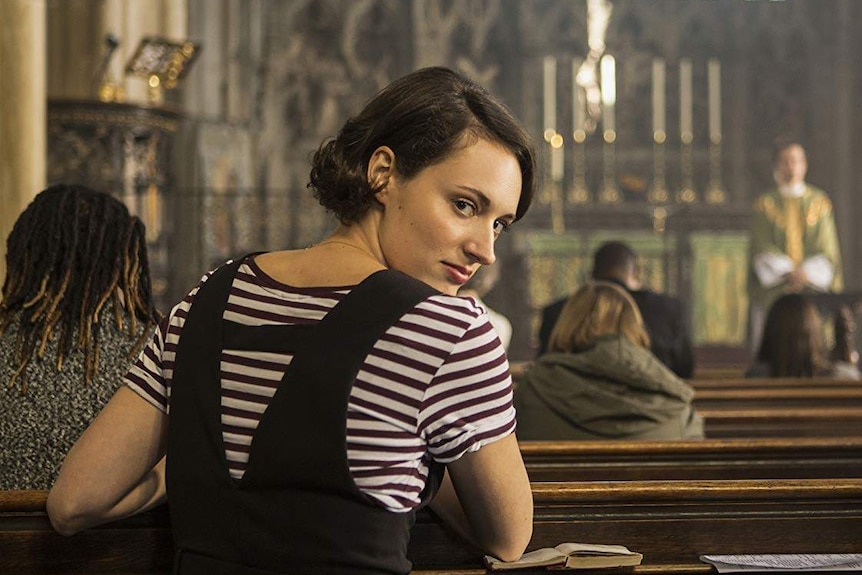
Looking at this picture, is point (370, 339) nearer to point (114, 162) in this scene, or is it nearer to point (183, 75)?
point (114, 162)

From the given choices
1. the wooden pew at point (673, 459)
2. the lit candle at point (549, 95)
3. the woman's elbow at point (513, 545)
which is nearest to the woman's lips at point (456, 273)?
the woman's elbow at point (513, 545)

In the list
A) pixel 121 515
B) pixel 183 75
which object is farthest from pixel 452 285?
pixel 183 75

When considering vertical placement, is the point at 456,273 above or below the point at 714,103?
below

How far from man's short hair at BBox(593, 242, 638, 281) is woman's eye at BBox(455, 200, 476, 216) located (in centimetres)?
454

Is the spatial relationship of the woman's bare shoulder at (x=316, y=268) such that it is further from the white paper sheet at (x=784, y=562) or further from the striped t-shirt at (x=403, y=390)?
the white paper sheet at (x=784, y=562)

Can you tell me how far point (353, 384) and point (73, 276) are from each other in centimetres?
122

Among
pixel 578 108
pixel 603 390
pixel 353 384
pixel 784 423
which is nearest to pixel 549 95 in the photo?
pixel 578 108

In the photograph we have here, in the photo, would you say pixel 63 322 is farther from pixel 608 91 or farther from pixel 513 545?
pixel 608 91

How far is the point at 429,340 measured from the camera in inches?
58.2

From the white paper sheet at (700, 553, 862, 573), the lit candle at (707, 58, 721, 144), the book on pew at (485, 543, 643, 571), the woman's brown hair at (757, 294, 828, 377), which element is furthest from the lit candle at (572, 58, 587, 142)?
the book on pew at (485, 543, 643, 571)

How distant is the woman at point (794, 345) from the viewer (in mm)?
5855

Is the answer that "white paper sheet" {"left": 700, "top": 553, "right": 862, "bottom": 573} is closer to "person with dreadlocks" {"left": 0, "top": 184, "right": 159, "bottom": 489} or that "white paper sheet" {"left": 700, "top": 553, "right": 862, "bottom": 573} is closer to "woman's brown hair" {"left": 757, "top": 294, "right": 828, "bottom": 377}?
"person with dreadlocks" {"left": 0, "top": 184, "right": 159, "bottom": 489}

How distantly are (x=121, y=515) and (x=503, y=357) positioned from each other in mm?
579

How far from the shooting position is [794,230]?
10.5 meters
